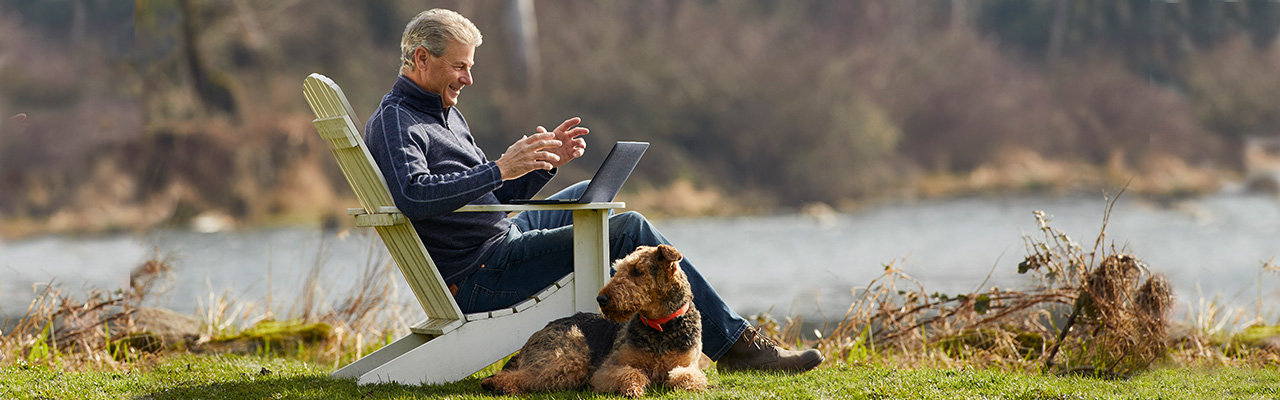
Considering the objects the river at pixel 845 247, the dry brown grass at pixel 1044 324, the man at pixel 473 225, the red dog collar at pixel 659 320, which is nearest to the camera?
the red dog collar at pixel 659 320

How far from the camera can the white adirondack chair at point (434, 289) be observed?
309 cm

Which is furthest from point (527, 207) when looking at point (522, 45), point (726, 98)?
point (726, 98)

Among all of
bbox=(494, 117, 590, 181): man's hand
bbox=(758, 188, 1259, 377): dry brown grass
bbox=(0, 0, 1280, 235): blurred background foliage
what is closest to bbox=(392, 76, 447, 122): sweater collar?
bbox=(494, 117, 590, 181): man's hand

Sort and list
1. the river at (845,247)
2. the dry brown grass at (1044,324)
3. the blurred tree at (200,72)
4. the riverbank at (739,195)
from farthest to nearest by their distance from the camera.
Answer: the blurred tree at (200,72), the riverbank at (739,195), the river at (845,247), the dry brown grass at (1044,324)

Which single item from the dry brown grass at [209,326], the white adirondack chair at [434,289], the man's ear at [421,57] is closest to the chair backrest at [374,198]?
the white adirondack chair at [434,289]

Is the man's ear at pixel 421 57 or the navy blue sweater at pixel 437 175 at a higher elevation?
the man's ear at pixel 421 57

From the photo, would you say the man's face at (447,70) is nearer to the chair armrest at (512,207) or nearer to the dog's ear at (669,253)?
the chair armrest at (512,207)

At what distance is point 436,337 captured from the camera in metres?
3.18

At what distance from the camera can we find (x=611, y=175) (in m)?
3.30

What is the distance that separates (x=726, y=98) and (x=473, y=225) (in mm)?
19255

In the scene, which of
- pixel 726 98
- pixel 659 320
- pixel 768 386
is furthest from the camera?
pixel 726 98

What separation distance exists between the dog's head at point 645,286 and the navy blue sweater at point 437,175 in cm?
48

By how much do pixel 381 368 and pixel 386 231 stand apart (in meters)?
0.45

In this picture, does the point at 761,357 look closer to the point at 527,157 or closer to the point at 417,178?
the point at 527,157
